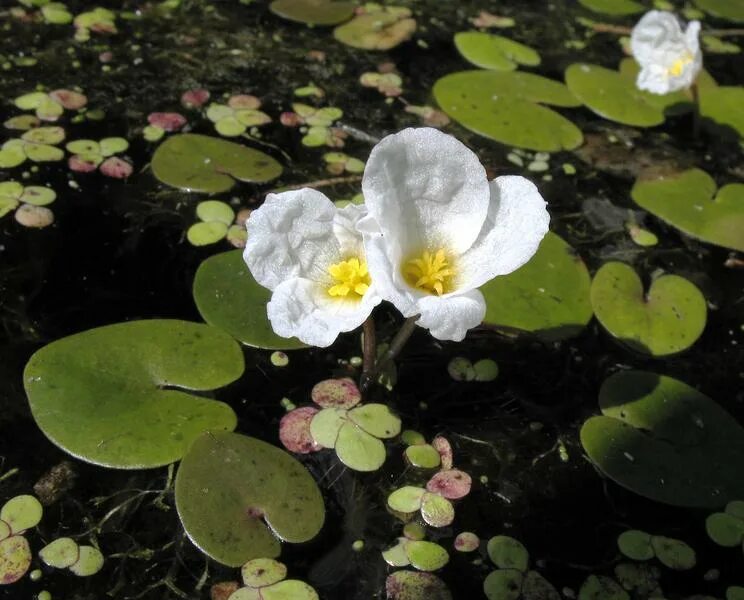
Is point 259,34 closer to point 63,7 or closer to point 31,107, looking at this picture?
point 63,7

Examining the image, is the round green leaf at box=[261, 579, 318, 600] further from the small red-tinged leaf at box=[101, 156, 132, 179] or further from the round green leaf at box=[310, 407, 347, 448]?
the small red-tinged leaf at box=[101, 156, 132, 179]

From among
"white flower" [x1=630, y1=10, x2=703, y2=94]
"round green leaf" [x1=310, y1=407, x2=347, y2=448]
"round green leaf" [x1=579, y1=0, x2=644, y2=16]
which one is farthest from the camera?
"round green leaf" [x1=579, y1=0, x2=644, y2=16]

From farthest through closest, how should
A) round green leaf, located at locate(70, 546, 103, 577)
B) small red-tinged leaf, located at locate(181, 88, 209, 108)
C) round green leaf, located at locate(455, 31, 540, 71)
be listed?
round green leaf, located at locate(455, 31, 540, 71), small red-tinged leaf, located at locate(181, 88, 209, 108), round green leaf, located at locate(70, 546, 103, 577)

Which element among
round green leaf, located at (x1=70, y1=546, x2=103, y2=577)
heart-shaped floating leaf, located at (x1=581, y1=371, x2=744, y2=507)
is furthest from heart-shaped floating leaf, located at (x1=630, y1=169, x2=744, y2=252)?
round green leaf, located at (x1=70, y1=546, x2=103, y2=577)

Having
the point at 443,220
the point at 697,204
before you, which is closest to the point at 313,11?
the point at 697,204

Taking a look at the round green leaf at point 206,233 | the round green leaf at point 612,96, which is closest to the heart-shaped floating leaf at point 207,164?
the round green leaf at point 206,233

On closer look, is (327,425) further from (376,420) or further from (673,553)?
(673,553)

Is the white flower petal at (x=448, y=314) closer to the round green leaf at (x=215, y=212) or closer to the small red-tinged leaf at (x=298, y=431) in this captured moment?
the small red-tinged leaf at (x=298, y=431)

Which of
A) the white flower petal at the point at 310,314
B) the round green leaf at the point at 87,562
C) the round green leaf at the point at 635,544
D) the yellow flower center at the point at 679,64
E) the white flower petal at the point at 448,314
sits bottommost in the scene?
the round green leaf at the point at 635,544
